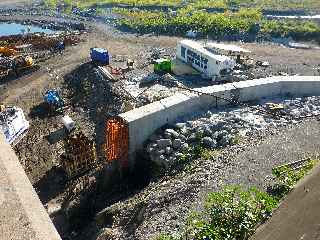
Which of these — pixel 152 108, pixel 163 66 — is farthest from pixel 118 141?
pixel 163 66

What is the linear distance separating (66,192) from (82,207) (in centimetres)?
225

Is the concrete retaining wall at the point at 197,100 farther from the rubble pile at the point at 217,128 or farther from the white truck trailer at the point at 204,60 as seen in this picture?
the white truck trailer at the point at 204,60

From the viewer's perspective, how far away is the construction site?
71.1 feet

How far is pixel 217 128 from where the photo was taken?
26312 mm

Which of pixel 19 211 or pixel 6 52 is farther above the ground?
pixel 6 52

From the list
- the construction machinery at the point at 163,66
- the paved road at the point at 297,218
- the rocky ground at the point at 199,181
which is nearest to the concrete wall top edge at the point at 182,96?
the rocky ground at the point at 199,181

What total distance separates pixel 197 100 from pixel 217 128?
2.66m

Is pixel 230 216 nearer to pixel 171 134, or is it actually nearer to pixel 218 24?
pixel 171 134

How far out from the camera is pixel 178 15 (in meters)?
55.8

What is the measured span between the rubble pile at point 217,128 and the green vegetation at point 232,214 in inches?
217

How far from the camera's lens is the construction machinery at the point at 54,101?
34812 mm

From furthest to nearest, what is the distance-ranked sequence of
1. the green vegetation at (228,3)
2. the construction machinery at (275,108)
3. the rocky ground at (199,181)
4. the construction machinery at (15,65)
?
the green vegetation at (228,3), the construction machinery at (15,65), the construction machinery at (275,108), the rocky ground at (199,181)

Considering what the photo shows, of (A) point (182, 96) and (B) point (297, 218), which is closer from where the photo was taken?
(B) point (297, 218)

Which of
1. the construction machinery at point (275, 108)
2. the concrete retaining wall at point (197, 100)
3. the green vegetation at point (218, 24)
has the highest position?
the green vegetation at point (218, 24)
